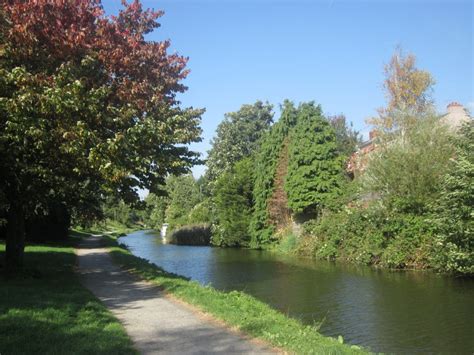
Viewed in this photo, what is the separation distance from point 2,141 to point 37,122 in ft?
3.13

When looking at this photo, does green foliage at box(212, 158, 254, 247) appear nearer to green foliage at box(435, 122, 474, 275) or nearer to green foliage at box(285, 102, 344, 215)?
green foliage at box(285, 102, 344, 215)

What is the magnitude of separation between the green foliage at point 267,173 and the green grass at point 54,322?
31064mm

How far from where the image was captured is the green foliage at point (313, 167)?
3659 cm

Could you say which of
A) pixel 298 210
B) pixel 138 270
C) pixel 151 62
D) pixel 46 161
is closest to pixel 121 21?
pixel 151 62

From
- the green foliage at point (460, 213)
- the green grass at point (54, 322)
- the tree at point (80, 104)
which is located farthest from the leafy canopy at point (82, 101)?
the green foliage at point (460, 213)

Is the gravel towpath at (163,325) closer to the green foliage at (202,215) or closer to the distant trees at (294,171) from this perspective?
the distant trees at (294,171)

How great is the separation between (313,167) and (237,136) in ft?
88.5

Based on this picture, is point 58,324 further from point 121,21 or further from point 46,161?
point 121,21

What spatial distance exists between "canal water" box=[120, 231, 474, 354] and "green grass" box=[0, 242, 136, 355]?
614 cm

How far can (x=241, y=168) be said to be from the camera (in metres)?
50.9

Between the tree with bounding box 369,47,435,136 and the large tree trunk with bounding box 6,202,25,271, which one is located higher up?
the tree with bounding box 369,47,435,136

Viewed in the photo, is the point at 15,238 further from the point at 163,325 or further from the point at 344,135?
the point at 344,135

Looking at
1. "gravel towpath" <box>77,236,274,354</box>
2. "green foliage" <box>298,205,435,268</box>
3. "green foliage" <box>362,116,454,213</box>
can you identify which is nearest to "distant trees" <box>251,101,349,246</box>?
"green foliage" <box>298,205,435,268</box>

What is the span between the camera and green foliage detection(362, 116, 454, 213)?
24.9 m
